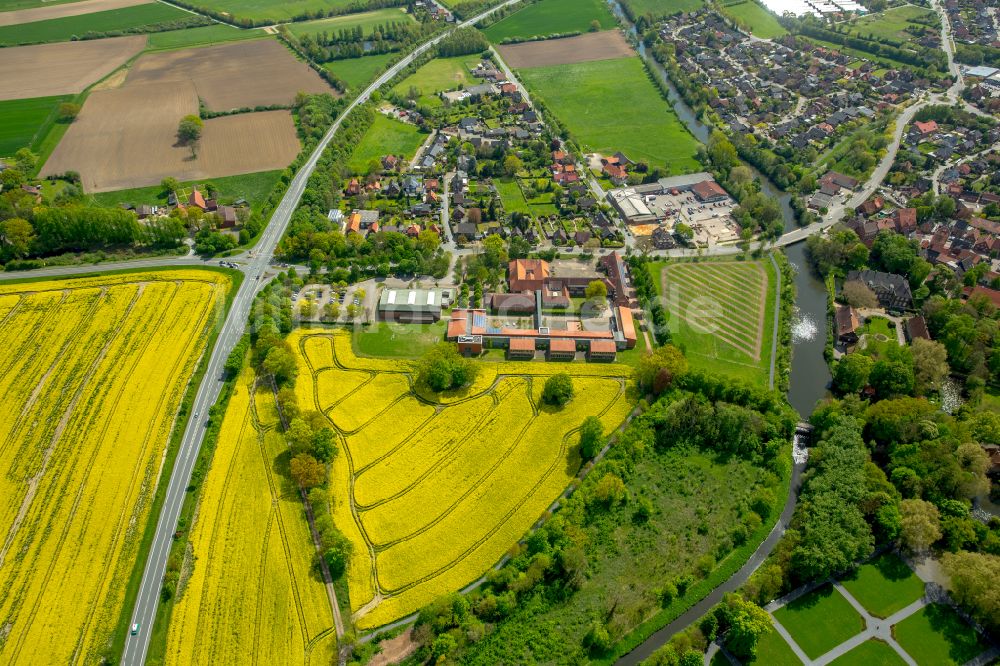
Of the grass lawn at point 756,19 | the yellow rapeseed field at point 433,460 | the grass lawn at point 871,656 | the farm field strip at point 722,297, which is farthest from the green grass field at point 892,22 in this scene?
the grass lawn at point 871,656

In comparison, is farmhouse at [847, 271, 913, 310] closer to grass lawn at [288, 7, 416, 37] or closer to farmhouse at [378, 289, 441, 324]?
farmhouse at [378, 289, 441, 324]

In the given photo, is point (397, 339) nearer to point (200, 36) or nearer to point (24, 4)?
point (200, 36)

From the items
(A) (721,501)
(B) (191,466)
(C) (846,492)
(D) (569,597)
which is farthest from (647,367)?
(B) (191,466)

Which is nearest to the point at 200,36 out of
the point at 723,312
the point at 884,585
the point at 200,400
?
the point at 200,400

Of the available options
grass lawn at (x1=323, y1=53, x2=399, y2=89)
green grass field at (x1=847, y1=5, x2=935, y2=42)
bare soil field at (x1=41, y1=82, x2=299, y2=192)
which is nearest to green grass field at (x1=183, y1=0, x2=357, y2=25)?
grass lawn at (x1=323, y1=53, x2=399, y2=89)

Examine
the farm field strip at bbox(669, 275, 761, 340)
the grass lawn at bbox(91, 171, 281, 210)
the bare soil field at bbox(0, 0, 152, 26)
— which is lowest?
the farm field strip at bbox(669, 275, 761, 340)

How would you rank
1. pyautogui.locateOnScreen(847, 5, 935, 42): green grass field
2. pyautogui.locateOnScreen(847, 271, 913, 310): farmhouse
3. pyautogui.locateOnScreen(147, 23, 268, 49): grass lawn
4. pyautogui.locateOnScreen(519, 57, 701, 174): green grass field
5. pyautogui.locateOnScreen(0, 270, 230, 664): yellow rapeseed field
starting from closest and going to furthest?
pyautogui.locateOnScreen(0, 270, 230, 664): yellow rapeseed field, pyautogui.locateOnScreen(847, 271, 913, 310): farmhouse, pyautogui.locateOnScreen(519, 57, 701, 174): green grass field, pyautogui.locateOnScreen(147, 23, 268, 49): grass lawn, pyautogui.locateOnScreen(847, 5, 935, 42): green grass field
